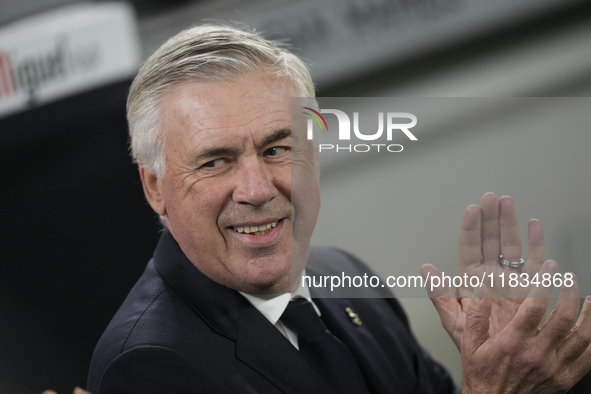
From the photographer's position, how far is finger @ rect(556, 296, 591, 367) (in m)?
1.26

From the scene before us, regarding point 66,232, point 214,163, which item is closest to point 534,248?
point 214,163

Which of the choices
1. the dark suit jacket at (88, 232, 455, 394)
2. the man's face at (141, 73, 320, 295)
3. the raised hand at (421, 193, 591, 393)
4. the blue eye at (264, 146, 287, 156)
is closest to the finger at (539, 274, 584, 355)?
the raised hand at (421, 193, 591, 393)

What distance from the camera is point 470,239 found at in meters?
1.31

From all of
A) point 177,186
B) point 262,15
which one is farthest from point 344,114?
point 262,15

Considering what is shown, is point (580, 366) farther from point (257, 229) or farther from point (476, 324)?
point (257, 229)

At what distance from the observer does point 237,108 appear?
4.09ft

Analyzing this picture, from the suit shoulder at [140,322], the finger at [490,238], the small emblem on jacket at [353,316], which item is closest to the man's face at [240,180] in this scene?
the suit shoulder at [140,322]

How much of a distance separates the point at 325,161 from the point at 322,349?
0.42 m

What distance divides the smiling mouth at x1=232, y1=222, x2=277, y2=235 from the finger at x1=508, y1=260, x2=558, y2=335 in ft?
1.74

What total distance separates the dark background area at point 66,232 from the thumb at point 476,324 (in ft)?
4.24

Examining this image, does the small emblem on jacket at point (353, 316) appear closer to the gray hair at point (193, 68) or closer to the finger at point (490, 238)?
the finger at point (490, 238)

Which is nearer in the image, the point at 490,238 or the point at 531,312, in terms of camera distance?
the point at 531,312

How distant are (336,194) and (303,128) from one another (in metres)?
0.17

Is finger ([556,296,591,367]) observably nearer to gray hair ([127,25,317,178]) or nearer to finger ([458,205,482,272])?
finger ([458,205,482,272])
